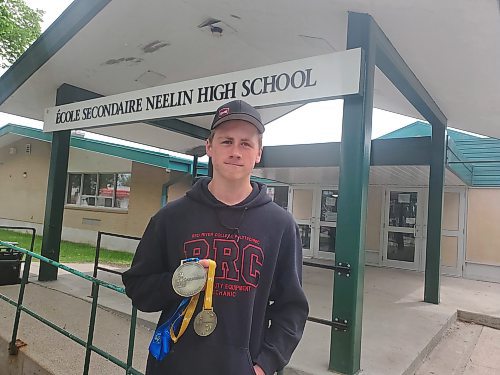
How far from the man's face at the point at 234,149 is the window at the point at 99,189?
12.3m

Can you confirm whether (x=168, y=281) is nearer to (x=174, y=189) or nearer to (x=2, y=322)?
(x=2, y=322)

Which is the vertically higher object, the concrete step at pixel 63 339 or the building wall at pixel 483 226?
the building wall at pixel 483 226

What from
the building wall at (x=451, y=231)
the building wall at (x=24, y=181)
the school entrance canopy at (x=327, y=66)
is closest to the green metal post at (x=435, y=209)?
the school entrance canopy at (x=327, y=66)

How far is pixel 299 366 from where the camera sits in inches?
129

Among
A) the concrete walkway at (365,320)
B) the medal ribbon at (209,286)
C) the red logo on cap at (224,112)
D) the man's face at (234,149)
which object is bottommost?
the concrete walkway at (365,320)

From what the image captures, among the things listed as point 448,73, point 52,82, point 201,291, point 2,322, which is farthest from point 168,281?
point 52,82

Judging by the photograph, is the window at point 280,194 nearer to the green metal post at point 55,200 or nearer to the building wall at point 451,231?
the building wall at point 451,231

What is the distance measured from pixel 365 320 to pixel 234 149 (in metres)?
4.35

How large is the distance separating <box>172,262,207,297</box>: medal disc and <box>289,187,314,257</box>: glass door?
1114cm

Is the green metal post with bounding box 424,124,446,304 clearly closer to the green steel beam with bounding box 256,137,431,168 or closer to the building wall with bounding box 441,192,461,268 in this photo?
the green steel beam with bounding box 256,137,431,168

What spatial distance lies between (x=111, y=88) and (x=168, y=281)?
589 centimetres

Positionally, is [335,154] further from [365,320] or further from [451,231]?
[451,231]

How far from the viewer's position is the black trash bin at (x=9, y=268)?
5801 millimetres

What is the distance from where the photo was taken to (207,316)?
1.24m
